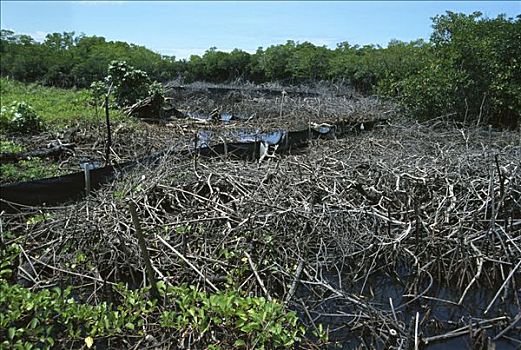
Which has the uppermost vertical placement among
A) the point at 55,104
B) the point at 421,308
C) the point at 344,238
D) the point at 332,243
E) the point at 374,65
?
the point at 374,65

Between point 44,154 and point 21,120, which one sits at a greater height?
point 21,120

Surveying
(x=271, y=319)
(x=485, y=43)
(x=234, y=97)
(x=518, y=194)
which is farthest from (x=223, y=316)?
(x=234, y=97)

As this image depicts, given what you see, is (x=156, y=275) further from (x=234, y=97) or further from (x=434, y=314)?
(x=234, y=97)

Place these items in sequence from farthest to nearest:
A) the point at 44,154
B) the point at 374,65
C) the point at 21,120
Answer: the point at 374,65
the point at 21,120
the point at 44,154

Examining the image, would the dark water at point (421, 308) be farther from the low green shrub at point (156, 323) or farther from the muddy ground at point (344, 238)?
the low green shrub at point (156, 323)

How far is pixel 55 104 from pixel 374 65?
8.89 metres

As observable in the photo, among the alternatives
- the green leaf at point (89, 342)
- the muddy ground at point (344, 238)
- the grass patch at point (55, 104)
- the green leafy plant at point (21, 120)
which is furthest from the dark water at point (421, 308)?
the green leafy plant at point (21, 120)

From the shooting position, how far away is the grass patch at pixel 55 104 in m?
9.35

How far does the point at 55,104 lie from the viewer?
1194 centimetres

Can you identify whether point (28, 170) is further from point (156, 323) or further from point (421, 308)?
point (421, 308)

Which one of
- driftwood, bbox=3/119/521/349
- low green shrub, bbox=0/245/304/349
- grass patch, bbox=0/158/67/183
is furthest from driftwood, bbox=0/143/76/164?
low green shrub, bbox=0/245/304/349

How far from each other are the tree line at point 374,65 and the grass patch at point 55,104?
2.44 meters

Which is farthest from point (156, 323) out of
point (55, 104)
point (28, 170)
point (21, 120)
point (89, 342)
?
point (55, 104)

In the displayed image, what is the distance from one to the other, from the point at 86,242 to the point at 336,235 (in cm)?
190
